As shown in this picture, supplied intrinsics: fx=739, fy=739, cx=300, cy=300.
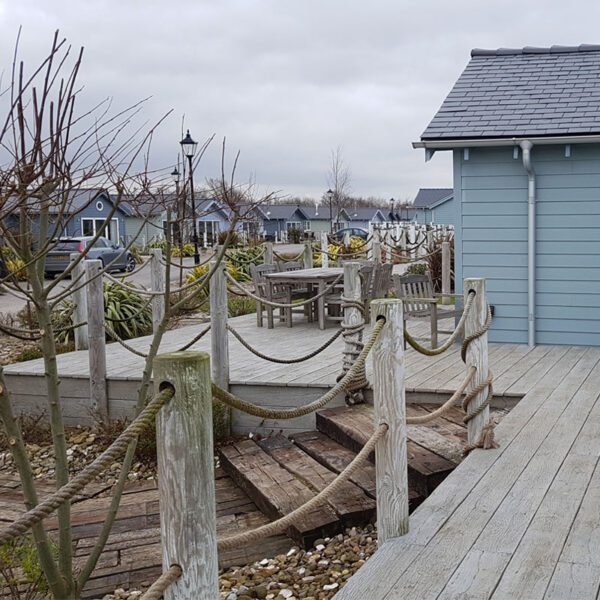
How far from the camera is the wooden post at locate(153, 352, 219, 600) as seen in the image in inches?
83.1

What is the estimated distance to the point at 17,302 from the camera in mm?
17875

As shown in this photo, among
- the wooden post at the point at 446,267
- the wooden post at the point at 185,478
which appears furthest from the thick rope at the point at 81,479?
the wooden post at the point at 446,267

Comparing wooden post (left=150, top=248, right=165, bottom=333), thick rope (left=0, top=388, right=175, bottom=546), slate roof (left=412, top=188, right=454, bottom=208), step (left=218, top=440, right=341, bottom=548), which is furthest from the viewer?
slate roof (left=412, top=188, right=454, bottom=208)

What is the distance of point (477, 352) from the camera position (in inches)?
193

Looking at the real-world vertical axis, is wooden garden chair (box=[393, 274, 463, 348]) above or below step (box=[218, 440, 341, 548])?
above

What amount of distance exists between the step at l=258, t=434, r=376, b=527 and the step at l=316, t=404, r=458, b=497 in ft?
0.99

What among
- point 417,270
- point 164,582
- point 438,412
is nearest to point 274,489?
point 438,412

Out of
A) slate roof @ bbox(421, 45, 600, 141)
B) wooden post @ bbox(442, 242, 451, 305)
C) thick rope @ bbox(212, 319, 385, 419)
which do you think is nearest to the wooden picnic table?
slate roof @ bbox(421, 45, 600, 141)

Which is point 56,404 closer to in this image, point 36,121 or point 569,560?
point 36,121

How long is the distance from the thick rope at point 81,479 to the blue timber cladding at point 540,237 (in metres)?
7.33

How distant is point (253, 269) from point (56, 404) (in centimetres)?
762

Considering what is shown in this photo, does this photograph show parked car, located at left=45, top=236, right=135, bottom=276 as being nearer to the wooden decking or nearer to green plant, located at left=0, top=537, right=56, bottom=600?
green plant, located at left=0, top=537, right=56, bottom=600

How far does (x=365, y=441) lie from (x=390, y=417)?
5.95 feet

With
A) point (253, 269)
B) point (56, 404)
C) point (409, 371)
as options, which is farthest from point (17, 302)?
point (56, 404)
